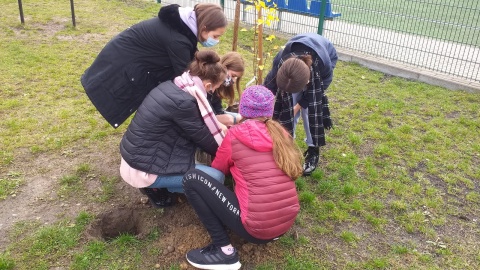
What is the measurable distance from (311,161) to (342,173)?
306 millimetres

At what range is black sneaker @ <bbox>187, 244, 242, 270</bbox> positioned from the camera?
2729mm

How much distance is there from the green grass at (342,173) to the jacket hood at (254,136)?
2.77ft

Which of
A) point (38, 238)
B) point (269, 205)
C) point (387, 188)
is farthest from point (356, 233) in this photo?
point (38, 238)

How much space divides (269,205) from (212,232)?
1.56ft

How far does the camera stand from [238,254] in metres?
2.89

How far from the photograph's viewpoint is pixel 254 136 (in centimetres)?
255

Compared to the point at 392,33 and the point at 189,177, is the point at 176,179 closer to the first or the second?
the point at 189,177

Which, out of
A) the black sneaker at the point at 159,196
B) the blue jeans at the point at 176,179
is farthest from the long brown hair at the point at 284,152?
the black sneaker at the point at 159,196

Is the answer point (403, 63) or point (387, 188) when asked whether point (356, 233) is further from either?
point (403, 63)

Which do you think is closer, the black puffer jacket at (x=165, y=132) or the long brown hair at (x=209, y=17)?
the black puffer jacket at (x=165, y=132)

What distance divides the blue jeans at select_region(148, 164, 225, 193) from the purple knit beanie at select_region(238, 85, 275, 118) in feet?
1.51

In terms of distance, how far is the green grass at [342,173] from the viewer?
2.95 m

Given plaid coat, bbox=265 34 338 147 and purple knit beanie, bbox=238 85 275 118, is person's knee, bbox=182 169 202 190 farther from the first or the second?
plaid coat, bbox=265 34 338 147

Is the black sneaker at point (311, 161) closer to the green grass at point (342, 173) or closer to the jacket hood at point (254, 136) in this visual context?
the green grass at point (342, 173)
